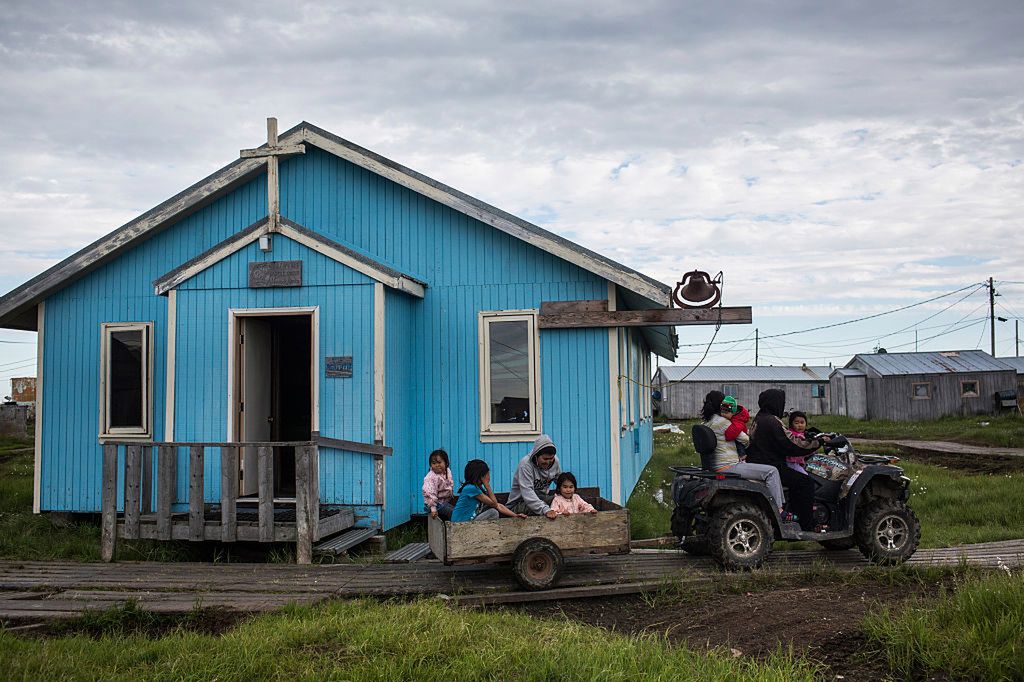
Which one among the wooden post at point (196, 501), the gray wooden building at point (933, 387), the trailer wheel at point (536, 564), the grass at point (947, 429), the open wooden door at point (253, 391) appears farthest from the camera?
the gray wooden building at point (933, 387)

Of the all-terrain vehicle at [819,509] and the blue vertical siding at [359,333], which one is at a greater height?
the blue vertical siding at [359,333]

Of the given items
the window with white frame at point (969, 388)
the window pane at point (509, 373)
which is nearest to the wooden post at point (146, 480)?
the window pane at point (509, 373)

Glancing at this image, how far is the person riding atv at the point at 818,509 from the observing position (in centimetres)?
818

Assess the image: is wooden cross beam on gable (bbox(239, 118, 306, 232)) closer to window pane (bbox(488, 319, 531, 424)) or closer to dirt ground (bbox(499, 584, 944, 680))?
window pane (bbox(488, 319, 531, 424))

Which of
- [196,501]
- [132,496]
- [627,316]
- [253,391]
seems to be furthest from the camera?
[253,391]

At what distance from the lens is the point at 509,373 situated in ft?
37.3

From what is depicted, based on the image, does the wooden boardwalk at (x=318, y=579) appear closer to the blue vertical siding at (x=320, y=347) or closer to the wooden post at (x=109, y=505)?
the wooden post at (x=109, y=505)

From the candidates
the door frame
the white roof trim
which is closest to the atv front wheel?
the white roof trim

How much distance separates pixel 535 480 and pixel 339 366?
3.36 m

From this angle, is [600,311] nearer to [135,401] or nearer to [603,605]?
[603,605]

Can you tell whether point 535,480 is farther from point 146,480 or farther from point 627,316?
point 146,480

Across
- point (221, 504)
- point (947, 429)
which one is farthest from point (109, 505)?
point (947, 429)

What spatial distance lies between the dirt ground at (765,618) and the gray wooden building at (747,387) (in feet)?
127

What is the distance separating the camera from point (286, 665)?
5320 millimetres
